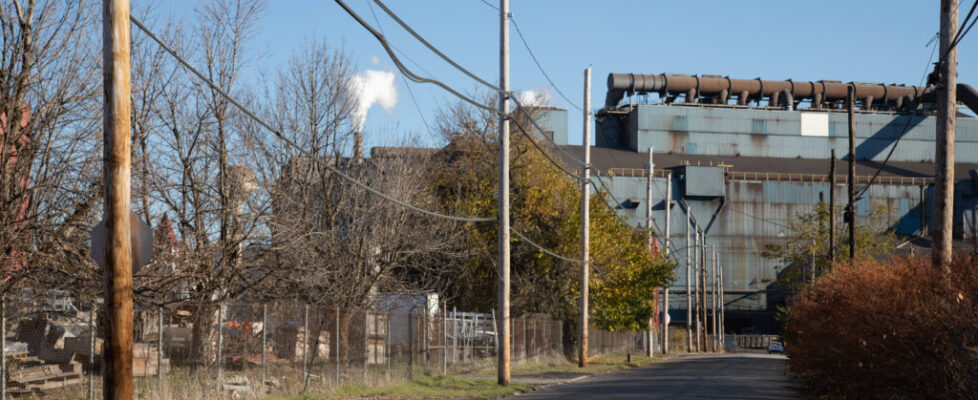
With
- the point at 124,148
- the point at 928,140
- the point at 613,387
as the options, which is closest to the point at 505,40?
the point at 613,387

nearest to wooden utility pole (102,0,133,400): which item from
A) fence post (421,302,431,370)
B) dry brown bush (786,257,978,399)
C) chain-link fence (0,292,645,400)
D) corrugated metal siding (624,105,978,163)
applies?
chain-link fence (0,292,645,400)

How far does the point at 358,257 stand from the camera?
2925 cm

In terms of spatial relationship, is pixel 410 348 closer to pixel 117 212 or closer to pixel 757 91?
pixel 117 212

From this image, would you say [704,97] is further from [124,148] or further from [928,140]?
[124,148]

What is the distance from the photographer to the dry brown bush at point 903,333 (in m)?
12.4

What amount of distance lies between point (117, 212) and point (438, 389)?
14.3m

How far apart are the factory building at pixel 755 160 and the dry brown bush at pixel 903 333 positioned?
6085cm

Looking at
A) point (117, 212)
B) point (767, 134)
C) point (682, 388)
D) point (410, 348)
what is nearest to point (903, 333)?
point (682, 388)

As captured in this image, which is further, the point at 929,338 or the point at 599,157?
the point at 599,157

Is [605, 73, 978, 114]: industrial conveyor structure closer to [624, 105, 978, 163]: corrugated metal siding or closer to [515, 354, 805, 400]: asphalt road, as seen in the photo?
[624, 105, 978, 163]: corrugated metal siding

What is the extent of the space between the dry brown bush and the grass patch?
7635mm

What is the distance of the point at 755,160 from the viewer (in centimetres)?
8856

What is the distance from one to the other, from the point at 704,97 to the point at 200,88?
242ft

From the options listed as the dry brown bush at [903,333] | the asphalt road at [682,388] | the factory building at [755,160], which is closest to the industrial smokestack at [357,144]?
the asphalt road at [682,388]
